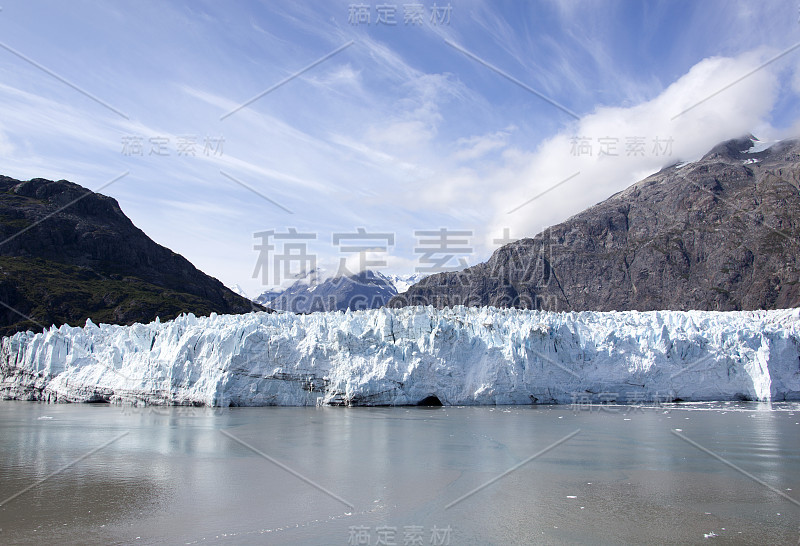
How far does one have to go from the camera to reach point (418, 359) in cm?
2458

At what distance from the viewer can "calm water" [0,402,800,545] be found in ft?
25.5

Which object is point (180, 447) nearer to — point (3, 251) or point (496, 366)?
point (496, 366)

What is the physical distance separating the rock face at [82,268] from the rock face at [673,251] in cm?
3073

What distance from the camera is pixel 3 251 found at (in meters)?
58.8

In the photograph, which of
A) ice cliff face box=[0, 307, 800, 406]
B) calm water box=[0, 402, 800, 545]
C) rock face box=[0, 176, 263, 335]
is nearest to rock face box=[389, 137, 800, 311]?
rock face box=[0, 176, 263, 335]

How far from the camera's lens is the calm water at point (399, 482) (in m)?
7.77

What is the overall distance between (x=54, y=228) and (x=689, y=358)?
66690mm

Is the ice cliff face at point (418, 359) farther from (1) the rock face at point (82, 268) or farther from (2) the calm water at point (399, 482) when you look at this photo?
(1) the rock face at point (82, 268)

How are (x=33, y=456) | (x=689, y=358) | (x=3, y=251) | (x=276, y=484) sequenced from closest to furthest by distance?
(x=276, y=484)
(x=33, y=456)
(x=689, y=358)
(x=3, y=251)

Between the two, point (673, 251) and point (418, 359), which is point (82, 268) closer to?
point (418, 359)

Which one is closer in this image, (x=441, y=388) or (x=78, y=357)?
(x=441, y=388)

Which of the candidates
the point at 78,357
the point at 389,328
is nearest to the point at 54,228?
the point at 78,357

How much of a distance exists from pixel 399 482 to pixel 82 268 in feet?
206

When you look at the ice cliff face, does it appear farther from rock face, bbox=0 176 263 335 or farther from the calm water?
rock face, bbox=0 176 263 335
